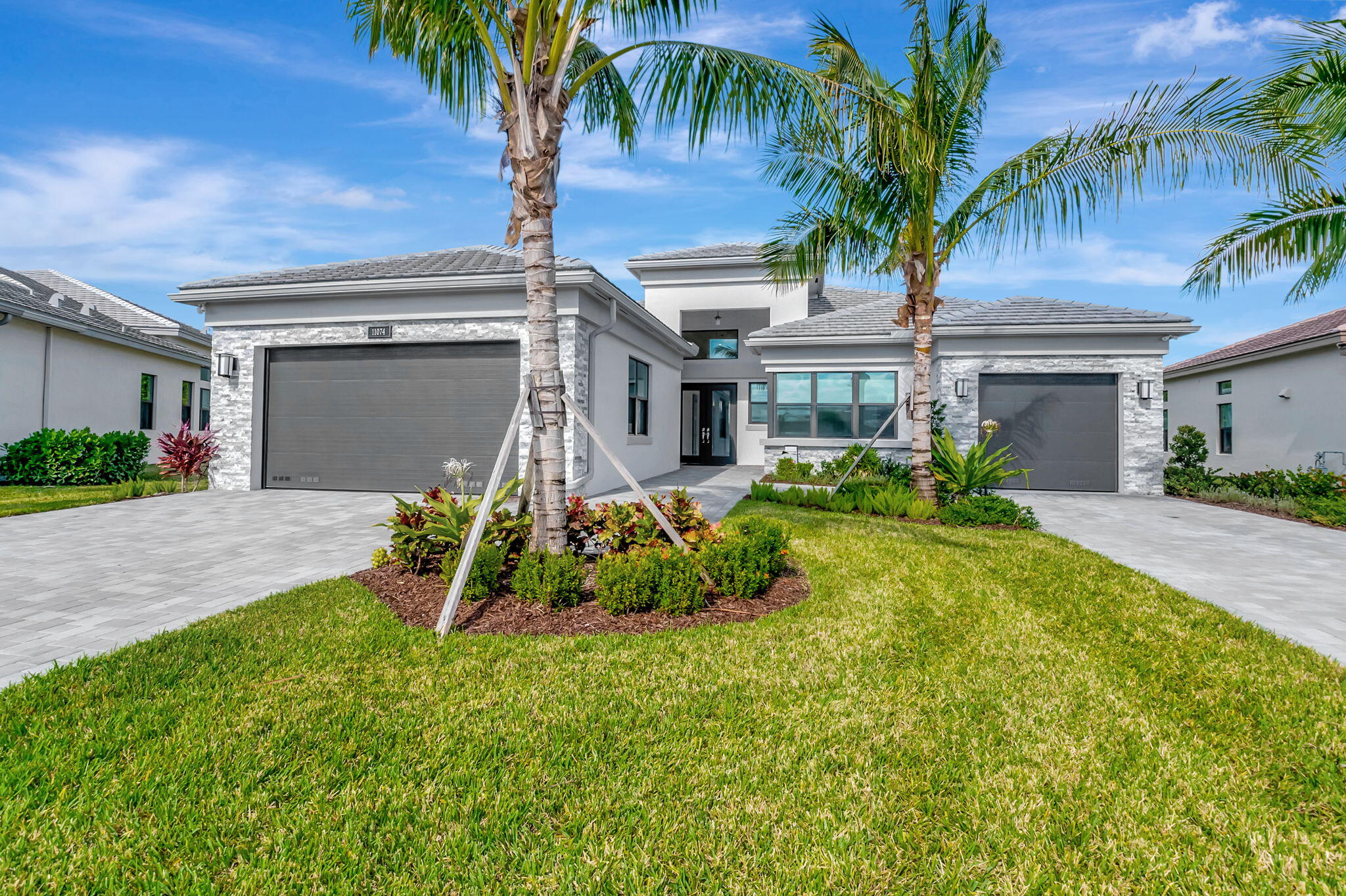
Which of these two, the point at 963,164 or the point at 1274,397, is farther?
the point at 1274,397

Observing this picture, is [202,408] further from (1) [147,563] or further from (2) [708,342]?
(1) [147,563]

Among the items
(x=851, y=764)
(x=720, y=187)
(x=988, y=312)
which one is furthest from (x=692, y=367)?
(x=851, y=764)

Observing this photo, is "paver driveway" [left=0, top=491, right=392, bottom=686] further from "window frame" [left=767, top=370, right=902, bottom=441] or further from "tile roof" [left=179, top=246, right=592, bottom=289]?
"window frame" [left=767, top=370, right=902, bottom=441]

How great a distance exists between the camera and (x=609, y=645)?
399cm

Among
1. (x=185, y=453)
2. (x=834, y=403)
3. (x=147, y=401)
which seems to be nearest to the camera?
(x=185, y=453)

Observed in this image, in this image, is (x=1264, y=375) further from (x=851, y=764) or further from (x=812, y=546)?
(x=851, y=764)

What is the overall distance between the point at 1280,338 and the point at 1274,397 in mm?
2238

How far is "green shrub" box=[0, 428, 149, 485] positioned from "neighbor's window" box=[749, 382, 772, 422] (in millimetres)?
16967

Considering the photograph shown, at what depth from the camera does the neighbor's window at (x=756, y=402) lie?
69.5 feet

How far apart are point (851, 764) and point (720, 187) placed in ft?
27.5

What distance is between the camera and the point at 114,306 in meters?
20.0

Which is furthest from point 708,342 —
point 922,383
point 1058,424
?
point 922,383

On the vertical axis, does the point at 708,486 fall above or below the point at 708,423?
below

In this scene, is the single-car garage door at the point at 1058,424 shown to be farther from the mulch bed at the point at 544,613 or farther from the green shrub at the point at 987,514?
the mulch bed at the point at 544,613
